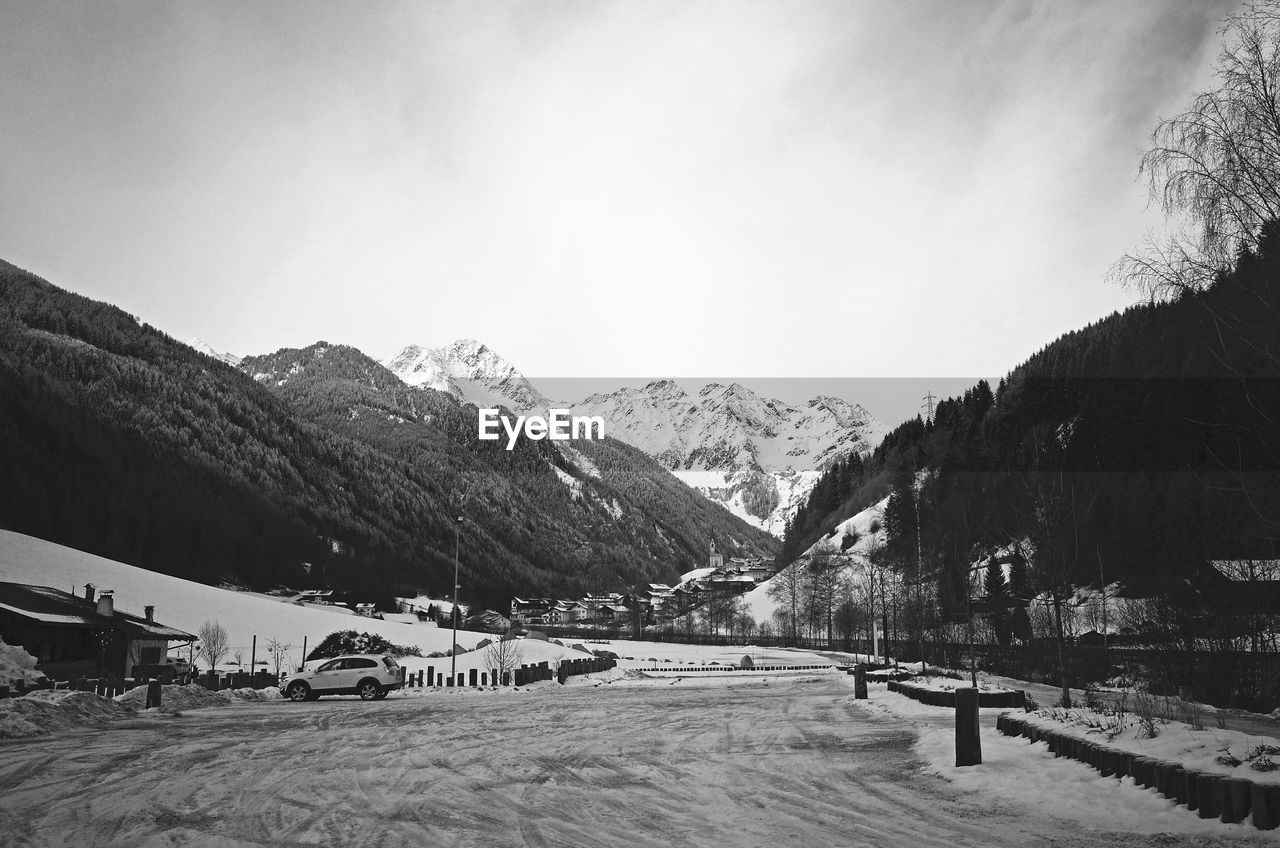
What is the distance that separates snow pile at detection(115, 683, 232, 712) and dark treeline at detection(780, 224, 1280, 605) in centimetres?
2619

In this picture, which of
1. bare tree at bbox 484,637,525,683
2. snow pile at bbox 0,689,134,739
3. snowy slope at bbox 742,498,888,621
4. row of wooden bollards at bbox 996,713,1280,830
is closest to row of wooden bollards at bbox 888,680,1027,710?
row of wooden bollards at bbox 996,713,1280,830

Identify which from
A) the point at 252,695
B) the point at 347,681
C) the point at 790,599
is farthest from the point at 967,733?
the point at 790,599

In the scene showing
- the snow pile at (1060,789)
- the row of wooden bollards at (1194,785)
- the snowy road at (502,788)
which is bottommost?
the snowy road at (502,788)

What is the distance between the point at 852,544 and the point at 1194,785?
120139 mm

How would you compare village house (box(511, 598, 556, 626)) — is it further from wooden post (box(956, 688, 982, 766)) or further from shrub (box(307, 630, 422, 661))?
wooden post (box(956, 688, 982, 766))

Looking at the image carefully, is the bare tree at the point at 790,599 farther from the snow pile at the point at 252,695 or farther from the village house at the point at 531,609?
the snow pile at the point at 252,695

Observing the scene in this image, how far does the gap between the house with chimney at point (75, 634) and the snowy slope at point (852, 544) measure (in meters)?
87.6

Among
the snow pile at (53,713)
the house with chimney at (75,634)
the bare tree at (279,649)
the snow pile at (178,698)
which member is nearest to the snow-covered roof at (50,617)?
the house with chimney at (75,634)

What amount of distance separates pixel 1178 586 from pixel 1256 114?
2497 centimetres

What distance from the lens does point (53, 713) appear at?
20.2 metres

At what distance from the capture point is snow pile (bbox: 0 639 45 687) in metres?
28.6

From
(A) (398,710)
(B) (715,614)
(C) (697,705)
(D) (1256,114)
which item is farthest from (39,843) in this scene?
(B) (715,614)

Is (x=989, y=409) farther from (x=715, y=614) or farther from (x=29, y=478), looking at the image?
(x=29, y=478)

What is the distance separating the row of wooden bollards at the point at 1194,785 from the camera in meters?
7.76
